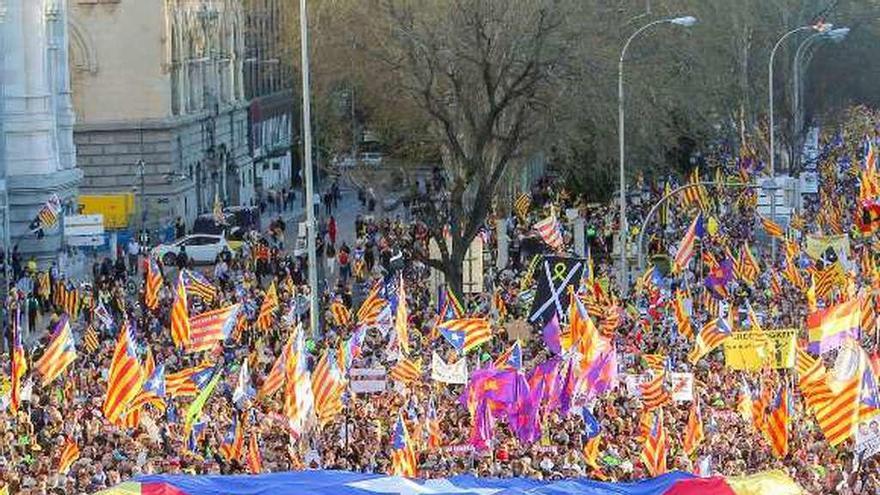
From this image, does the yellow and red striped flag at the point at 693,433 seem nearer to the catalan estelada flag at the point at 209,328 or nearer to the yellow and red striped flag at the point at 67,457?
the yellow and red striped flag at the point at 67,457

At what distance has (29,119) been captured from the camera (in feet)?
204

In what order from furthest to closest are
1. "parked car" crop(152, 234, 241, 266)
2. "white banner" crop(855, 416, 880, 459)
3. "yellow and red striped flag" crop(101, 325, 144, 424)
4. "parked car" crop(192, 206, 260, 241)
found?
1. "parked car" crop(192, 206, 260, 241)
2. "parked car" crop(152, 234, 241, 266)
3. "yellow and red striped flag" crop(101, 325, 144, 424)
4. "white banner" crop(855, 416, 880, 459)

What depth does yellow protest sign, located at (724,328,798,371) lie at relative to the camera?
3425 cm

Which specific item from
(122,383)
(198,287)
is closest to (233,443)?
(122,383)

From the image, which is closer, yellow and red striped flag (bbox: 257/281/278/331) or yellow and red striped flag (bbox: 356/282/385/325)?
yellow and red striped flag (bbox: 356/282/385/325)

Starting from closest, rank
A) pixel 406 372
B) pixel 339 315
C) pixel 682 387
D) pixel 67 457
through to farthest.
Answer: pixel 67 457, pixel 682 387, pixel 406 372, pixel 339 315

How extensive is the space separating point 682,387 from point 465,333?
466 centimetres

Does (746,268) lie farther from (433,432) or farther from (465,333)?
(433,432)

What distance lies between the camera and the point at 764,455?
98.8 ft

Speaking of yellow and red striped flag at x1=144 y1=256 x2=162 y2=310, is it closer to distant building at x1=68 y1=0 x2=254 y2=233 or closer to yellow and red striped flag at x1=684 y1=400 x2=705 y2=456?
yellow and red striped flag at x1=684 y1=400 x2=705 y2=456

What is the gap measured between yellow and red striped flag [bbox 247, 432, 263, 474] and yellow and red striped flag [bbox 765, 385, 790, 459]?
5775 millimetres

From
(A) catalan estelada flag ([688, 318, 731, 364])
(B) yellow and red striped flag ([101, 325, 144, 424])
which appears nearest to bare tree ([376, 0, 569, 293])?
(A) catalan estelada flag ([688, 318, 731, 364])

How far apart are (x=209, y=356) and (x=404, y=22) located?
40.7 feet

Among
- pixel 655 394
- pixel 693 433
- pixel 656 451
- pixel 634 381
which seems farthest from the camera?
pixel 634 381
